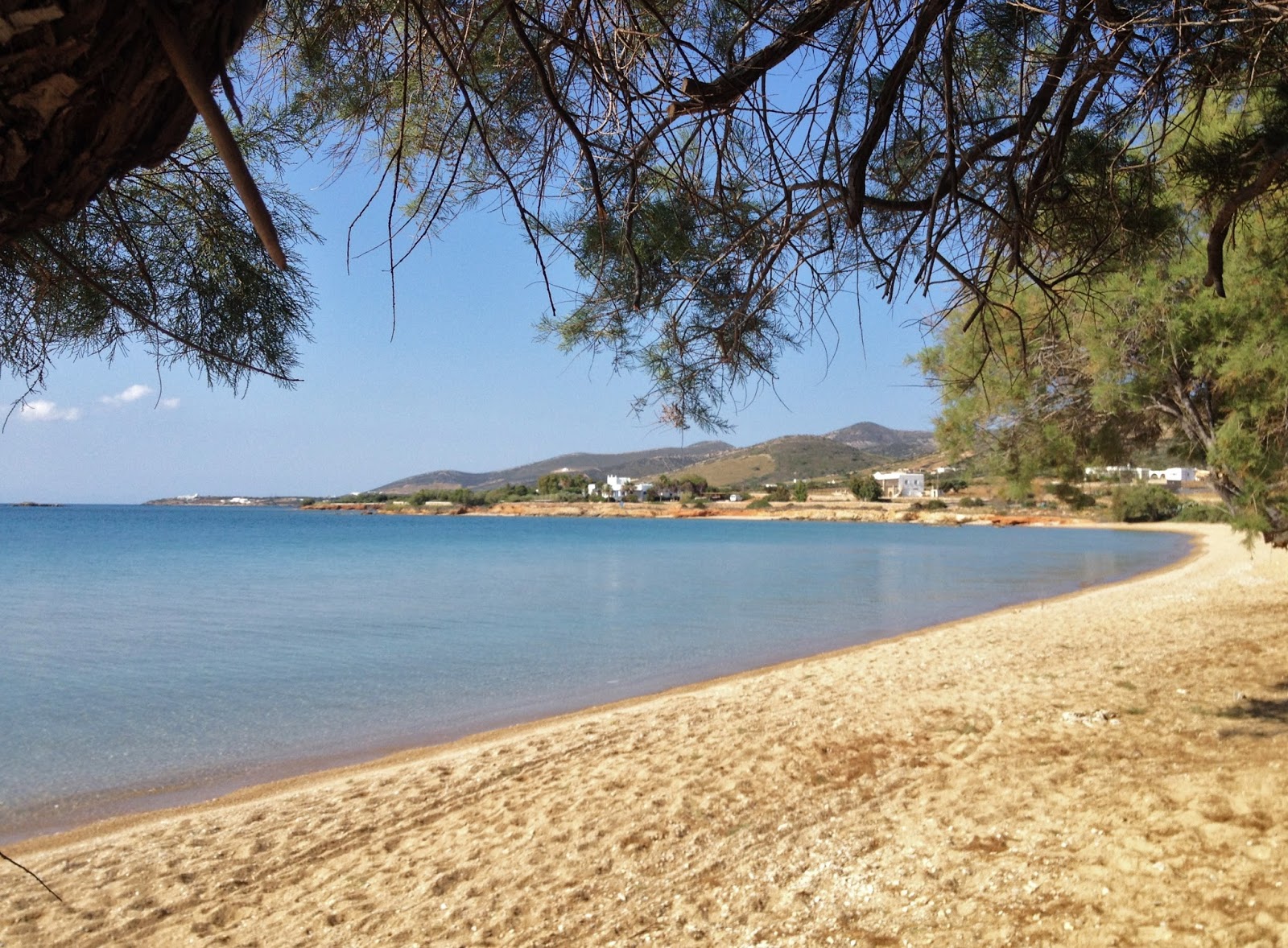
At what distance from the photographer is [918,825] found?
10.0 feet

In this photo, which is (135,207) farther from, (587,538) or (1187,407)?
(587,538)

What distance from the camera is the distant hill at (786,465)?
2579 inches

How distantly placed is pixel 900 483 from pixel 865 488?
29.8 ft

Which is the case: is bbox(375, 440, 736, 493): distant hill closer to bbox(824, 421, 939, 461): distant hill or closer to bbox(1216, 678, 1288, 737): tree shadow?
bbox(824, 421, 939, 461): distant hill

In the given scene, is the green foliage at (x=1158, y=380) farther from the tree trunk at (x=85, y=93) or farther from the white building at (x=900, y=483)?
the white building at (x=900, y=483)

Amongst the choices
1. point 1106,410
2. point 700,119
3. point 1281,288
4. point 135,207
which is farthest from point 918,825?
point 1106,410

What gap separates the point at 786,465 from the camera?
69.0 meters

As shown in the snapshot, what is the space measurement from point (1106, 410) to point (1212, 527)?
36.0 metres

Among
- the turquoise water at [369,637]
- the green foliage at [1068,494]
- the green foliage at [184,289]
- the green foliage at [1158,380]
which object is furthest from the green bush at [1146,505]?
the green foliage at [184,289]

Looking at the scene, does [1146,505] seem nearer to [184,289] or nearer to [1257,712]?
[1257,712]

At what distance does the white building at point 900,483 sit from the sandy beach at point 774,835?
6422 cm

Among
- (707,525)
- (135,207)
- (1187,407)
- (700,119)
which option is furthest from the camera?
(707,525)

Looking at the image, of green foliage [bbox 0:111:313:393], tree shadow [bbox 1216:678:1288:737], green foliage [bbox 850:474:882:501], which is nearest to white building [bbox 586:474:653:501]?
green foliage [bbox 850:474:882:501]

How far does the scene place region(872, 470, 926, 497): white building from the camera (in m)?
68.2
